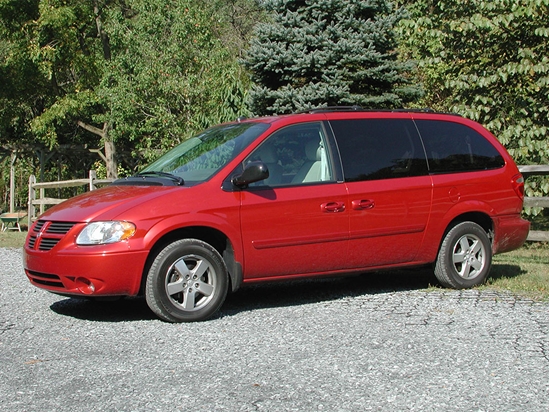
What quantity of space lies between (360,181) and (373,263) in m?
0.81

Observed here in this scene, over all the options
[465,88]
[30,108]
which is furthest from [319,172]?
[30,108]

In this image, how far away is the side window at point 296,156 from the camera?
711 cm

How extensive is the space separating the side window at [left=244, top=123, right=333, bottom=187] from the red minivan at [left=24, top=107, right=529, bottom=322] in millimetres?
10

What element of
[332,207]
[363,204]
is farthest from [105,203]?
[363,204]

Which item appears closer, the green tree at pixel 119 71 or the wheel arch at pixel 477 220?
the wheel arch at pixel 477 220

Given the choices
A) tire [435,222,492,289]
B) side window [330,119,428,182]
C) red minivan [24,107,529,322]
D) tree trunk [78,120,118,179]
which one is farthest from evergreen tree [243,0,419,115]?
tree trunk [78,120,118,179]

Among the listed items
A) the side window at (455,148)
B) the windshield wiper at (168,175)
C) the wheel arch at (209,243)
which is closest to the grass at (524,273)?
the side window at (455,148)

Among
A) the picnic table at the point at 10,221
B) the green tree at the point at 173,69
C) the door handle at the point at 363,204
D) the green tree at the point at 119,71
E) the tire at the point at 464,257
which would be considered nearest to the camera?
the door handle at the point at 363,204

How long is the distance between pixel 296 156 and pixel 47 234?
2.31m

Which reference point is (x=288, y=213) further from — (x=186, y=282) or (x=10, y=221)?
(x=10, y=221)

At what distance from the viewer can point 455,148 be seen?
819 centimetres

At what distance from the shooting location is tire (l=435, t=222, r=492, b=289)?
8.00 metres

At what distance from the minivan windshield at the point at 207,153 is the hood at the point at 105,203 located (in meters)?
0.37

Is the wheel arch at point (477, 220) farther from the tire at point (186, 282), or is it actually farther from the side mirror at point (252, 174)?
the tire at point (186, 282)
